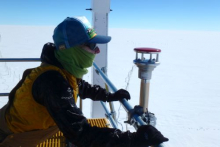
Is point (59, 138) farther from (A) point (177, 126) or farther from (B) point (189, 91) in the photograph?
(B) point (189, 91)

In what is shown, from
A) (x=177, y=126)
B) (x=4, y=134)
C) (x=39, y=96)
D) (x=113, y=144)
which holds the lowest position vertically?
(x=177, y=126)

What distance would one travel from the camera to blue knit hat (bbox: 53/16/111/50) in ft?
4.68

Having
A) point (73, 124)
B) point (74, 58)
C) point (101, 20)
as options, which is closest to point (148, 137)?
point (73, 124)

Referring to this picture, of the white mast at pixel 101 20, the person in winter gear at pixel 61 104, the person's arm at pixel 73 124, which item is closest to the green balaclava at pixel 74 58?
the person in winter gear at pixel 61 104

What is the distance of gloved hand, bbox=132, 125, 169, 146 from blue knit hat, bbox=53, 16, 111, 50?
2.28ft

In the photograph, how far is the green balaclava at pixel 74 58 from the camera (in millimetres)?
1453

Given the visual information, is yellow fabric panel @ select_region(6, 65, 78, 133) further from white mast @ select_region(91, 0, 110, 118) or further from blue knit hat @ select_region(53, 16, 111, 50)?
white mast @ select_region(91, 0, 110, 118)

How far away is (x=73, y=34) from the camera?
1438 mm

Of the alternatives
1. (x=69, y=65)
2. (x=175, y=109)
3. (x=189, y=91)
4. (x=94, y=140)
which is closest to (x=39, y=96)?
(x=69, y=65)

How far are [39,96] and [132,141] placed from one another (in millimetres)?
616

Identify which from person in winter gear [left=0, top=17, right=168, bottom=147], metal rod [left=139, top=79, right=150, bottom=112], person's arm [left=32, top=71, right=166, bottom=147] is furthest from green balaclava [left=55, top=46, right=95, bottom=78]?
metal rod [left=139, top=79, right=150, bottom=112]

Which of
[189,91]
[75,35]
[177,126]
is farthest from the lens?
[189,91]

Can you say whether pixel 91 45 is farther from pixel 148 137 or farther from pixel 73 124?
pixel 148 137

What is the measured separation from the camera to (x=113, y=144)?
1197mm
